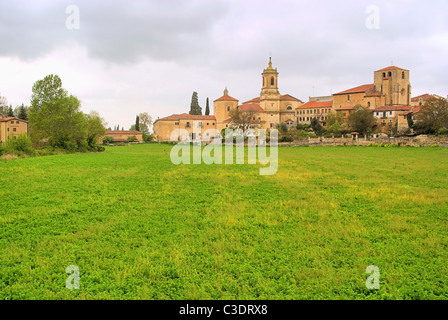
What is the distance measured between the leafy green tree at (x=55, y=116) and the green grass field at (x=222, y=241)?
2480 centimetres

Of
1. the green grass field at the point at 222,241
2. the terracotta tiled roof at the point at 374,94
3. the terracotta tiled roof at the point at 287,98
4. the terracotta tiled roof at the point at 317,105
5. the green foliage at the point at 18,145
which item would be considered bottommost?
the green grass field at the point at 222,241

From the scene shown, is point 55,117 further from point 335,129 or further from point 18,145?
point 335,129

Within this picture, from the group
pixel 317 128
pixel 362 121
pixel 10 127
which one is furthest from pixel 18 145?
pixel 362 121

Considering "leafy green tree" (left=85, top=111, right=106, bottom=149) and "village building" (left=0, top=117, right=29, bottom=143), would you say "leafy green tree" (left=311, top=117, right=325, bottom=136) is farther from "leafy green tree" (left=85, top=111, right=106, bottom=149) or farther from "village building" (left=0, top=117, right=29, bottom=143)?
"village building" (left=0, top=117, right=29, bottom=143)

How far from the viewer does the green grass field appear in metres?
4.80

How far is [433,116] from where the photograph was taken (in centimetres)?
5181

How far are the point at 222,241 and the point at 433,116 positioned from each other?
5865 centimetres

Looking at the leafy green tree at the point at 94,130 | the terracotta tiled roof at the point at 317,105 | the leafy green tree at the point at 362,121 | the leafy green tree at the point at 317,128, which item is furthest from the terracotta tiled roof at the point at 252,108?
the leafy green tree at the point at 94,130

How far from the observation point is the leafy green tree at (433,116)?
5109 centimetres

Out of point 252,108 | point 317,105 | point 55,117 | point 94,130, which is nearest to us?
point 55,117

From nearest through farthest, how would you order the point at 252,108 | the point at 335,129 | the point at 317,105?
the point at 335,129 → the point at 252,108 → the point at 317,105

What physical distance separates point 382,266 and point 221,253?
2.99 meters

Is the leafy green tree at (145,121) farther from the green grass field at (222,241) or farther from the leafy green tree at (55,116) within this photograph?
the green grass field at (222,241)
